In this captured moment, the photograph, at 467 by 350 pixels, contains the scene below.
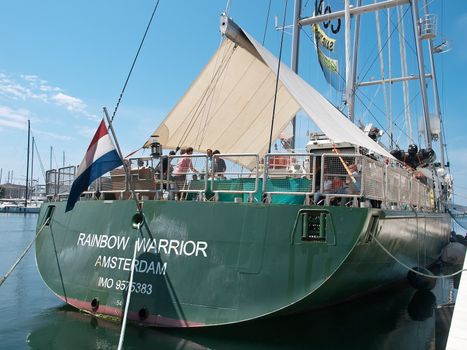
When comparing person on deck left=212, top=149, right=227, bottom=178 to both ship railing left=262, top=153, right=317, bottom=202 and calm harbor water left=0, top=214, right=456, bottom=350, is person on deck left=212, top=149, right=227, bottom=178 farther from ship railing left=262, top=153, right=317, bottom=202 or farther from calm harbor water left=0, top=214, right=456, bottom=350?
calm harbor water left=0, top=214, right=456, bottom=350

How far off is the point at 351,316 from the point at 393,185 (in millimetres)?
3036

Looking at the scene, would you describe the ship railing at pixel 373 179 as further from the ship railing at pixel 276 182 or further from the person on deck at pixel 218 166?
the person on deck at pixel 218 166

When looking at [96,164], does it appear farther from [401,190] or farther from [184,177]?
[401,190]

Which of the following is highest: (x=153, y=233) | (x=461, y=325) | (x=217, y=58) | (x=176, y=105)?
(x=217, y=58)

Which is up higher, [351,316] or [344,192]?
[344,192]

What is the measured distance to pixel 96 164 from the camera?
27.6 ft

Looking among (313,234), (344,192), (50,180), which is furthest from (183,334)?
(50,180)

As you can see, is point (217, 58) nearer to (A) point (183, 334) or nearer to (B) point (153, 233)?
(B) point (153, 233)

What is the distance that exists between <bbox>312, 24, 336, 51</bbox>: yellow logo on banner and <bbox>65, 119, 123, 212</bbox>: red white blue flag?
11417mm

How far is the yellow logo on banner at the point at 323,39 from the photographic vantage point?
17.4 m

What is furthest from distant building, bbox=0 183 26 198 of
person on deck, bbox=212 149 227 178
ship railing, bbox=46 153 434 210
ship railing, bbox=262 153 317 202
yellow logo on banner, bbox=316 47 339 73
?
ship railing, bbox=262 153 317 202

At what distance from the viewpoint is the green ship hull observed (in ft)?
25.3

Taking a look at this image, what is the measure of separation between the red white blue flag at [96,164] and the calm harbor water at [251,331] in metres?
2.51

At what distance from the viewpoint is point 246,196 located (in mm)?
9297
